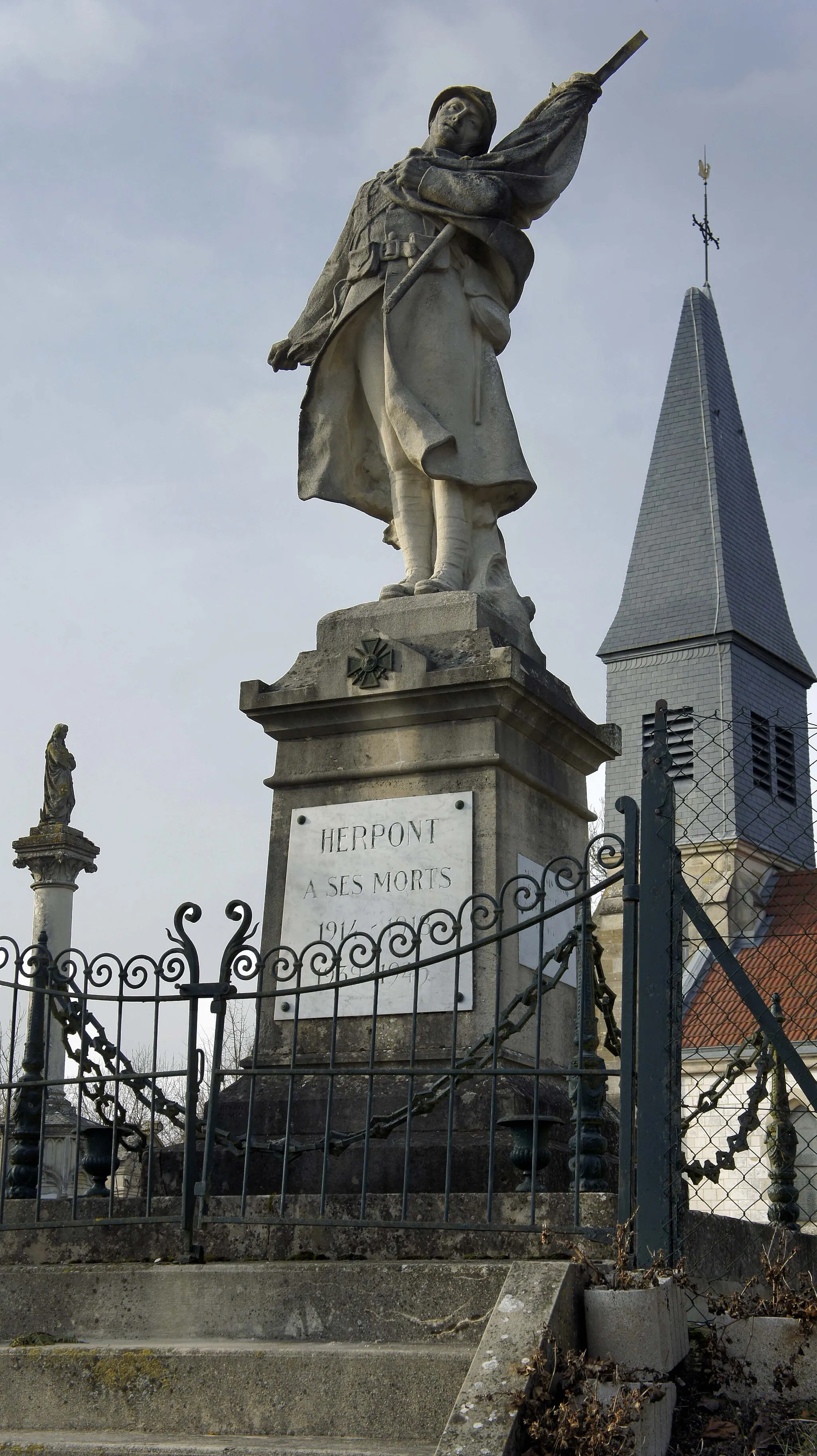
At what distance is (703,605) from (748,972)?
2099cm

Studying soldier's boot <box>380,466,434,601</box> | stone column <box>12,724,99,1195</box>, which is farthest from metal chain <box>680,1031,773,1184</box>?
stone column <box>12,724,99,1195</box>

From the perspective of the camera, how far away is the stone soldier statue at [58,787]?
18406 mm

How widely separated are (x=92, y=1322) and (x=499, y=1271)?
1336 millimetres

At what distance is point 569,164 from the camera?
826cm

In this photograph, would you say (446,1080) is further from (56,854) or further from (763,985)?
(763,985)

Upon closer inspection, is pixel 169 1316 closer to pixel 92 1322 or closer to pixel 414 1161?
pixel 92 1322

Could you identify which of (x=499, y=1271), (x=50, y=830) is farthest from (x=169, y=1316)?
(x=50, y=830)

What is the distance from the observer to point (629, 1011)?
481cm

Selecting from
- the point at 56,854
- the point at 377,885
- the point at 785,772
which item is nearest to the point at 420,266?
the point at 377,885

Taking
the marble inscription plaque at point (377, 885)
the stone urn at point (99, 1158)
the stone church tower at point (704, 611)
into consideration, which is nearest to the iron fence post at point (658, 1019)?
the marble inscription plaque at point (377, 885)

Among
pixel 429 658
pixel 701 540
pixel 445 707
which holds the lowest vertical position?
pixel 445 707

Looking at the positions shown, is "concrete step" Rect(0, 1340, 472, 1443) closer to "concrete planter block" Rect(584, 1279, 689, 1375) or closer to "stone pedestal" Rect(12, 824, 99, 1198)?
"concrete planter block" Rect(584, 1279, 689, 1375)

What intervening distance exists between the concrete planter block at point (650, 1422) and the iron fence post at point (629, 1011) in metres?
0.53

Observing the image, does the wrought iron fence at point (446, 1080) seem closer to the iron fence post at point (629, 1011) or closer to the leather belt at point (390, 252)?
the iron fence post at point (629, 1011)
